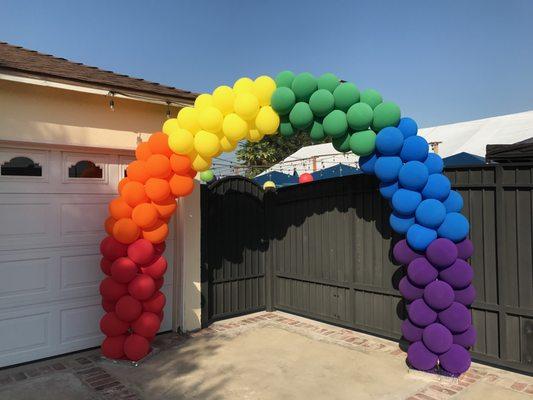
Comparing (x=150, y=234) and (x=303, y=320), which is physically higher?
(x=150, y=234)

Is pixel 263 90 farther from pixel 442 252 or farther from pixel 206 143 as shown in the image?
pixel 442 252

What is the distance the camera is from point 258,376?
185 inches

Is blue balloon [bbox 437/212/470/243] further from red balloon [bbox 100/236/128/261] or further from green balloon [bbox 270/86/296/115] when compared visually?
red balloon [bbox 100/236/128/261]

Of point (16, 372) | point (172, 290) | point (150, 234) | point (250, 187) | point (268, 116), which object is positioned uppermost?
point (268, 116)

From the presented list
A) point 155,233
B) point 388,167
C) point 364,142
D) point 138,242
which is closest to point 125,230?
point 138,242

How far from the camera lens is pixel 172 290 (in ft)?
20.7

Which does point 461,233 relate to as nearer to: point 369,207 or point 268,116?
point 369,207

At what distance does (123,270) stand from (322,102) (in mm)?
2922

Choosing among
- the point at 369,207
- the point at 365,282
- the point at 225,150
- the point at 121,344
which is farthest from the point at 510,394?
the point at 121,344

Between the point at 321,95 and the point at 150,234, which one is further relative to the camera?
the point at 150,234

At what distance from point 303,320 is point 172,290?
2189 millimetres

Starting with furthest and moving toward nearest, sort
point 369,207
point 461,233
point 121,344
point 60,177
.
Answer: point 369,207
point 60,177
point 121,344
point 461,233

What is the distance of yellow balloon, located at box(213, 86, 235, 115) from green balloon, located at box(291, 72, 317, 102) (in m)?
0.70

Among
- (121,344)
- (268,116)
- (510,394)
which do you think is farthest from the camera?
(121,344)
